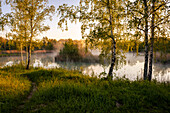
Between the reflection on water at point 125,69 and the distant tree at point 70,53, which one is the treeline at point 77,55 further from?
the reflection on water at point 125,69

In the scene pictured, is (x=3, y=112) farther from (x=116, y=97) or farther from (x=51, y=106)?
(x=116, y=97)

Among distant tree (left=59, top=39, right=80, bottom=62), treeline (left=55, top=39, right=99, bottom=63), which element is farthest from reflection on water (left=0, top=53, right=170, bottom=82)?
distant tree (left=59, top=39, right=80, bottom=62)

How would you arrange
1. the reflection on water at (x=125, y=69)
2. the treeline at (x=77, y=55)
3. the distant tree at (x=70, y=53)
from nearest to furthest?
the reflection on water at (x=125, y=69) < the treeline at (x=77, y=55) < the distant tree at (x=70, y=53)

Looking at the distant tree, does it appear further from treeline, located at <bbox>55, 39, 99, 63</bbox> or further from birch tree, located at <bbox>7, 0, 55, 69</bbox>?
birch tree, located at <bbox>7, 0, 55, 69</bbox>

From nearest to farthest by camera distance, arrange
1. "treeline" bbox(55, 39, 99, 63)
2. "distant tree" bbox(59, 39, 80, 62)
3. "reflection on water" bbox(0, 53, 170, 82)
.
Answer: "reflection on water" bbox(0, 53, 170, 82) < "treeline" bbox(55, 39, 99, 63) < "distant tree" bbox(59, 39, 80, 62)

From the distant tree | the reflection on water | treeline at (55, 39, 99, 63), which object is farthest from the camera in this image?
the distant tree

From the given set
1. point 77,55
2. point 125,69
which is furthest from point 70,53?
point 125,69

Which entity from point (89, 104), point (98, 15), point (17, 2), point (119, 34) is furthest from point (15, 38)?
point (89, 104)

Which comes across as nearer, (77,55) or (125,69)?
(125,69)

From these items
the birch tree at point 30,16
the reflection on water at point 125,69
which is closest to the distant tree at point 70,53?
the reflection on water at point 125,69

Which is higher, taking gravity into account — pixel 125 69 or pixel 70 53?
pixel 70 53

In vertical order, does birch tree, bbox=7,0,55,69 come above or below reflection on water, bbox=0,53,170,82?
above

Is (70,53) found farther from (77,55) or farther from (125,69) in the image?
(125,69)

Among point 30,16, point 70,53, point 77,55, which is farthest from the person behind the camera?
point 70,53
